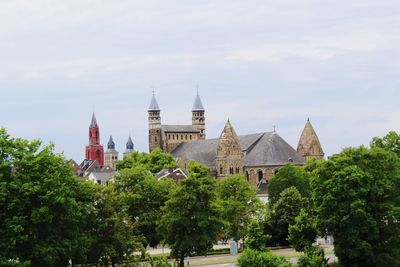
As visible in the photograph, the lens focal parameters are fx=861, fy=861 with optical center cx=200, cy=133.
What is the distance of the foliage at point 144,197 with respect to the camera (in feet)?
285

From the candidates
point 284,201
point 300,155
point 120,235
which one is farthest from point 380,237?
point 300,155

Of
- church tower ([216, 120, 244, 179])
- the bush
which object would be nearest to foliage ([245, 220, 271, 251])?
the bush

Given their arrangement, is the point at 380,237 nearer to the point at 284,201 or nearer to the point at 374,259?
the point at 374,259

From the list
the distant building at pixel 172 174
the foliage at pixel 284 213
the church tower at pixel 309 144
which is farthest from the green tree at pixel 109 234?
the church tower at pixel 309 144

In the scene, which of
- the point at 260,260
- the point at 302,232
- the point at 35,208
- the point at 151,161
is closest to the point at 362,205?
the point at 260,260

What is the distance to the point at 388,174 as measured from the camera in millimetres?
70812

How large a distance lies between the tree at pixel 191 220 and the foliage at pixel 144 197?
1167 cm

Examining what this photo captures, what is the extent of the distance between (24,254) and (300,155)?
11819 cm

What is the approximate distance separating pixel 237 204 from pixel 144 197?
1168 centimetres

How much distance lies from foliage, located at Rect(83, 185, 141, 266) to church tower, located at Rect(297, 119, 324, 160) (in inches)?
4445

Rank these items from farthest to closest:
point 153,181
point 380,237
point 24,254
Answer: point 153,181, point 380,237, point 24,254

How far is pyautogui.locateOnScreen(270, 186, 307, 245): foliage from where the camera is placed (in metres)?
95.7

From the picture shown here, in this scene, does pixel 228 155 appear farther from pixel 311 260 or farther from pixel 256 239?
pixel 311 260

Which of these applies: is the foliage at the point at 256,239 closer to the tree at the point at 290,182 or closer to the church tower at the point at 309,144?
the tree at the point at 290,182
